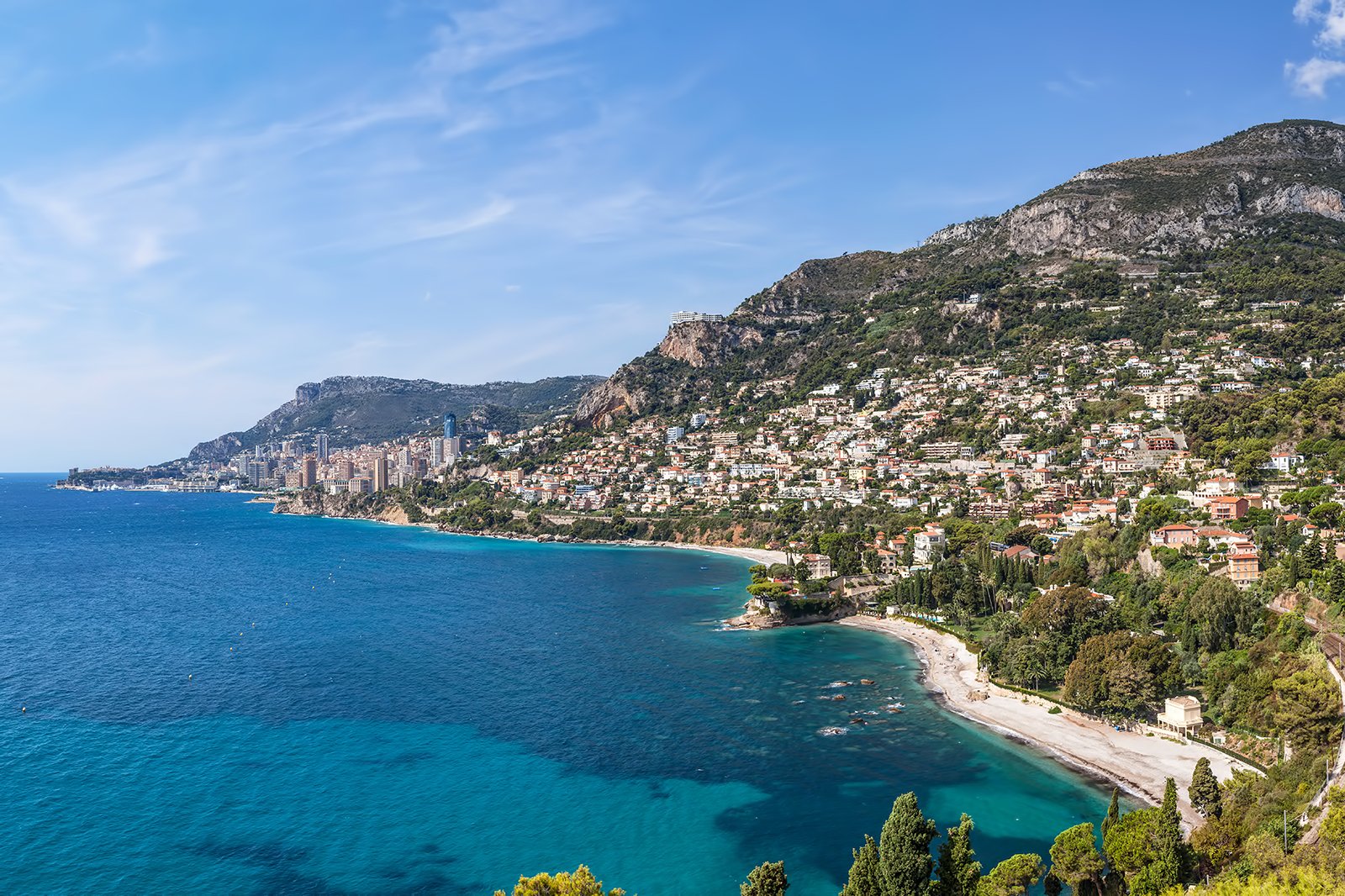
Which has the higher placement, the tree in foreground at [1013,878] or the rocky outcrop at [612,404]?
the rocky outcrop at [612,404]

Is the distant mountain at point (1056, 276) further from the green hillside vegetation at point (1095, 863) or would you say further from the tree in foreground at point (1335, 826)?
the green hillside vegetation at point (1095, 863)

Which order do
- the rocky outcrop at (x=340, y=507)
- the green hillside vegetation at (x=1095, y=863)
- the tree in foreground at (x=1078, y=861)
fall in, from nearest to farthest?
the green hillside vegetation at (x=1095, y=863)
the tree in foreground at (x=1078, y=861)
the rocky outcrop at (x=340, y=507)

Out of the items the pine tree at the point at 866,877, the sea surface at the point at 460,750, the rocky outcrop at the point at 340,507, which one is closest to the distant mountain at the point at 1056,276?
the rocky outcrop at the point at 340,507

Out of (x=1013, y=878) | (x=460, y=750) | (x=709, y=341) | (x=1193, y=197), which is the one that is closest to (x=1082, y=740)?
(x=1013, y=878)

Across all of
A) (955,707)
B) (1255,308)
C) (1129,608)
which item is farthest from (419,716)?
(1255,308)

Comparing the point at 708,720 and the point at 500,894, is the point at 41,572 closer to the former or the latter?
the point at 708,720

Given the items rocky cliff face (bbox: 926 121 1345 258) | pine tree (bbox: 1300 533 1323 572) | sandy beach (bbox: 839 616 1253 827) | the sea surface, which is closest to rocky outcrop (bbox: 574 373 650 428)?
rocky cliff face (bbox: 926 121 1345 258)

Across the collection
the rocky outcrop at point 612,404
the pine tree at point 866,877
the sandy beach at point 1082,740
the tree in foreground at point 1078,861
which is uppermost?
the rocky outcrop at point 612,404

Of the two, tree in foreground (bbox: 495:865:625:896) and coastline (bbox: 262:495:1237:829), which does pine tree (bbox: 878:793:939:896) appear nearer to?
tree in foreground (bbox: 495:865:625:896)
